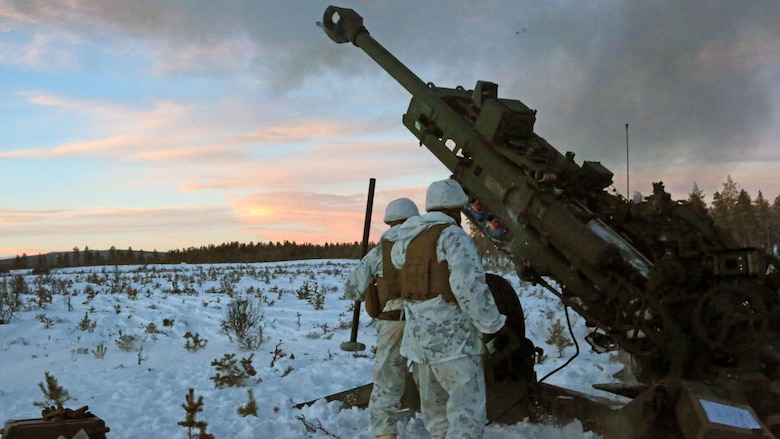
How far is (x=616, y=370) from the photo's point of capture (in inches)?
307

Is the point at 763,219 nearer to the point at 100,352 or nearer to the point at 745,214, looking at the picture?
the point at 745,214

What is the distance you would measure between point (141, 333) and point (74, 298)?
431 cm

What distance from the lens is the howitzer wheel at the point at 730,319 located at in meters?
4.60

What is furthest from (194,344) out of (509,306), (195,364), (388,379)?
(509,306)

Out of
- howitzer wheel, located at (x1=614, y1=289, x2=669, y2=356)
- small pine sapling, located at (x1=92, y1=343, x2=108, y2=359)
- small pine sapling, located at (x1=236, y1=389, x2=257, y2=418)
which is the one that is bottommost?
small pine sapling, located at (x1=236, y1=389, x2=257, y2=418)

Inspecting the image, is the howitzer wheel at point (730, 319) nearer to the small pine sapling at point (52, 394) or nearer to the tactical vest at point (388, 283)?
the tactical vest at point (388, 283)

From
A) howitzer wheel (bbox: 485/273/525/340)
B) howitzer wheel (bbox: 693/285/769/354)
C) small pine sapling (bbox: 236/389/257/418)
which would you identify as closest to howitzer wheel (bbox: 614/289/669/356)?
howitzer wheel (bbox: 693/285/769/354)

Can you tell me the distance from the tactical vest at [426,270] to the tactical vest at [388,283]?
1.18 ft

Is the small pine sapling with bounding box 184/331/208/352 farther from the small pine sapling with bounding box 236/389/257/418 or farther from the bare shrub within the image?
the small pine sapling with bounding box 236/389/257/418

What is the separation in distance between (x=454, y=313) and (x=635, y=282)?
1.53m

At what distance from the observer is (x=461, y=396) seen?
4.40 metres

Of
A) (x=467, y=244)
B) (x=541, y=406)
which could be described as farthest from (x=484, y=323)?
(x=541, y=406)

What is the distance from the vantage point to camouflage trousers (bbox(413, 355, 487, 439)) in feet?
A: 14.4

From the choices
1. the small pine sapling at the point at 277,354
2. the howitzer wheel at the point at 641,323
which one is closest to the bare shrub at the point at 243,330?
the small pine sapling at the point at 277,354
